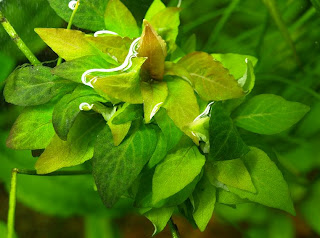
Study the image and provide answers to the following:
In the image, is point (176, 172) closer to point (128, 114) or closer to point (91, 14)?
point (128, 114)

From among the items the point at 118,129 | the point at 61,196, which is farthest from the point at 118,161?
the point at 61,196

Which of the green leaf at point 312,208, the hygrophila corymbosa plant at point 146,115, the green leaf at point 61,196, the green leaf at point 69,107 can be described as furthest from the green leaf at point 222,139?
the green leaf at point 312,208

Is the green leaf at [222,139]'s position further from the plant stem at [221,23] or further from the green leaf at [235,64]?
the plant stem at [221,23]

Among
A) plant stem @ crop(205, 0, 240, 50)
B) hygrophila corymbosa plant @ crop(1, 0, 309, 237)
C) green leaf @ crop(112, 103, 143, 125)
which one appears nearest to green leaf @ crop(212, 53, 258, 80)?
hygrophila corymbosa plant @ crop(1, 0, 309, 237)

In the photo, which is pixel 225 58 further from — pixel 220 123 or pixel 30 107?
pixel 30 107

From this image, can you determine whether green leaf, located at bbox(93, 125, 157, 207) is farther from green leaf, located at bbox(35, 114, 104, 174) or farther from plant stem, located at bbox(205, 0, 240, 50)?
plant stem, located at bbox(205, 0, 240, 50)

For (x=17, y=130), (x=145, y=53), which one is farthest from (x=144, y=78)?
(x=17, y=130)

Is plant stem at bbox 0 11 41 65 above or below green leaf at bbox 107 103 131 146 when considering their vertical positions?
Result: above
